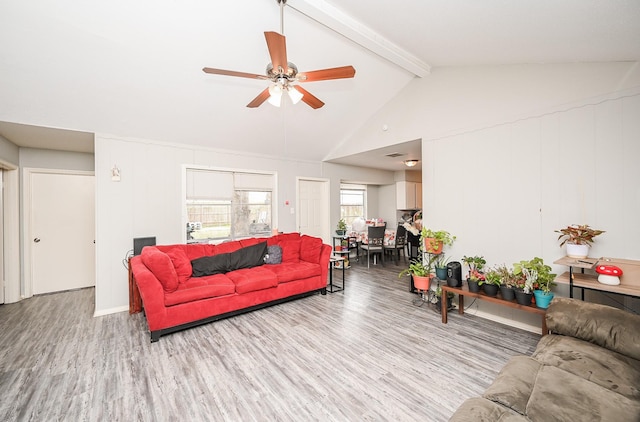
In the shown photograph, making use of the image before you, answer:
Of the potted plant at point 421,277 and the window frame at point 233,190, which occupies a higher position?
the window frame at point 233,190

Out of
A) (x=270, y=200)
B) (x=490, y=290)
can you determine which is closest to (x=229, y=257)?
(x=270, y=200)

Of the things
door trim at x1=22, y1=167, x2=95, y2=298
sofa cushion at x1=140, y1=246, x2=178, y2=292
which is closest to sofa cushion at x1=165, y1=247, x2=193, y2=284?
sofa cushion at x1=140, y1=246, x2=178, y2=292

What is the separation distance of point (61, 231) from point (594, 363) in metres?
6.78

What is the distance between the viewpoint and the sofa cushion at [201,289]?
287 cm

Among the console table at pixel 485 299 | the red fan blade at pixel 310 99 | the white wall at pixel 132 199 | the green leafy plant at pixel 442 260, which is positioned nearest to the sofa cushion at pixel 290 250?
the white wall at pixel 132 199

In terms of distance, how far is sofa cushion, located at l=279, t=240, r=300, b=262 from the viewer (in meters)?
4.40

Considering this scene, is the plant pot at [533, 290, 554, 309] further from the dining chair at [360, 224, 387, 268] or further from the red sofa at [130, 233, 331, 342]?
the dining chair at [360, 224, 387, 268]

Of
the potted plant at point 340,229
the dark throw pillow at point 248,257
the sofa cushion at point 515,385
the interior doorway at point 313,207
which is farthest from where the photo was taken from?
the potted plant at point 340,229

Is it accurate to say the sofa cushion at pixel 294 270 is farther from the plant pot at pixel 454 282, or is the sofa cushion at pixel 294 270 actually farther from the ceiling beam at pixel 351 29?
the ceiling beam at pixel 351 29

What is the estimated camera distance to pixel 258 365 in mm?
2299

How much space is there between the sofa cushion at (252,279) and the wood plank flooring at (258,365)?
358 millimetres

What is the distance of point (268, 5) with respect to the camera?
2.42 meters

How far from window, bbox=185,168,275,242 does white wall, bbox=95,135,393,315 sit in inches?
8.1

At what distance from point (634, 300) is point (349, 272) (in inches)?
155
